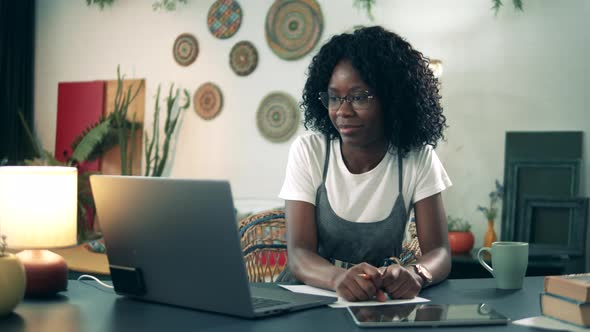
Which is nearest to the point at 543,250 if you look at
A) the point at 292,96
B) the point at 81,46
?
the point at 292,96

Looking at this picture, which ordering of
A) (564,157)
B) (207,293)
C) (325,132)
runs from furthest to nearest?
(564,157) → (325,132) → (207,293)

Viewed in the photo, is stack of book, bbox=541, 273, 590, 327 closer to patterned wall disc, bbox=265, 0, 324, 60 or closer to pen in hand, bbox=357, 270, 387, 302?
pen in hand, bbox=357, 270, 387, 302

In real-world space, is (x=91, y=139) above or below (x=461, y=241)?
above

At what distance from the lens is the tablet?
1.23 m

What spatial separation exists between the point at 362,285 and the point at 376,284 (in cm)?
3

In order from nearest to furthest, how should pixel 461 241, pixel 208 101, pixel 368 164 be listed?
pixel 368 164 → pixel 461 241 → pixel 208 101

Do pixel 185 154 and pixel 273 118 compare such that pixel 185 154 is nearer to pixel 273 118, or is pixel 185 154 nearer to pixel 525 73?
pixel 273 118

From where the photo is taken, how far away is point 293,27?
448 centimetres

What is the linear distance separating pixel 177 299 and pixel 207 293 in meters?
0.09

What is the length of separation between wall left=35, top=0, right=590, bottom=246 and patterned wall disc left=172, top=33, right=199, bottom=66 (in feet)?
0.14

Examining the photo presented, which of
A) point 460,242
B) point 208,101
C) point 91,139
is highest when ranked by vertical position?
point 208,101

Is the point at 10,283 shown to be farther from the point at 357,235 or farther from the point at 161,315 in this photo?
the point at 357,235

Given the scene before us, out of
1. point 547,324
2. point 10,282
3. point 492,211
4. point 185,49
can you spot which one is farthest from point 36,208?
point 185,49

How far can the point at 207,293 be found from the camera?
1313mm
